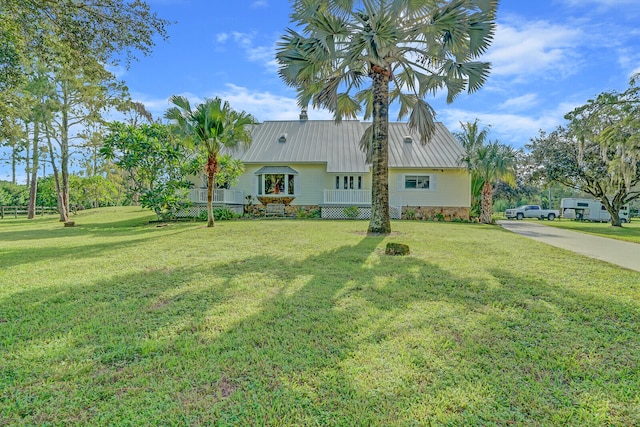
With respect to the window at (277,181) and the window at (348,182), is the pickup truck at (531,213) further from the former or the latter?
the window at (277,181)

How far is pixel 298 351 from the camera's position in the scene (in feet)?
9.62

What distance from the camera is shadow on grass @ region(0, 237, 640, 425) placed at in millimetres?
2174

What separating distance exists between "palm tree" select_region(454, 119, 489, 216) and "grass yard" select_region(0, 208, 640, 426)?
44.4 feet

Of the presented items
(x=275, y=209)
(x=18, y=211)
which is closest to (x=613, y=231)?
(x=275, y=209)

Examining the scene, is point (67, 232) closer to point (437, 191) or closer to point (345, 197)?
point (345, 197)

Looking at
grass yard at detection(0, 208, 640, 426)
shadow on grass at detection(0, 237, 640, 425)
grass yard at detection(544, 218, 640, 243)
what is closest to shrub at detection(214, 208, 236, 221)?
grass yard at detection(0, 208, 640, 426)

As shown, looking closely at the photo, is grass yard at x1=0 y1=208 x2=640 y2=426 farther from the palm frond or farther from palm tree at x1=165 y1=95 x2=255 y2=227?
palm tree at x1=165 y1=95 x2=255 y2=227

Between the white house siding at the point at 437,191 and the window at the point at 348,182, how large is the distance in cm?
201

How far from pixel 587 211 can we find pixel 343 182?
26917 mm

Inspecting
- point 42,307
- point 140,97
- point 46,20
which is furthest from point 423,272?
point 140,97

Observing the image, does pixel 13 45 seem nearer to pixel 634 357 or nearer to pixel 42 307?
pixel 42 307

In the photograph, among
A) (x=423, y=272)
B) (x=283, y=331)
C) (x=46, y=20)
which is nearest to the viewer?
(x=283, y=331)

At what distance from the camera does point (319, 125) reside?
24.0 meters

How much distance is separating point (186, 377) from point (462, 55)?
1132 cm
